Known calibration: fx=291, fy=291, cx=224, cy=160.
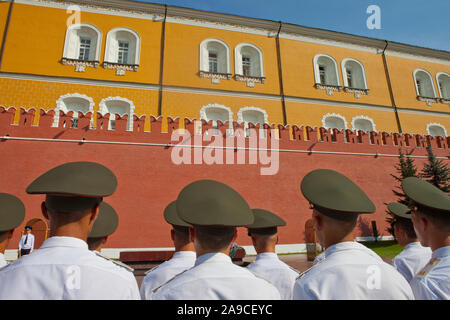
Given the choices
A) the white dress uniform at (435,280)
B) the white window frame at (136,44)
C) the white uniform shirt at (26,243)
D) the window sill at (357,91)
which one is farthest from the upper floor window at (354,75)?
the white dress uniform at (435,280)

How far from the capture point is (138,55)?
1489 cm

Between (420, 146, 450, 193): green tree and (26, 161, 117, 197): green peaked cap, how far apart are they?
46.2ft

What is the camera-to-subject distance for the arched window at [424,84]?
19.4m

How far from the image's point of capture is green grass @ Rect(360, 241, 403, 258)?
9.01 metres

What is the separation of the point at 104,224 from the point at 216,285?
142 cm

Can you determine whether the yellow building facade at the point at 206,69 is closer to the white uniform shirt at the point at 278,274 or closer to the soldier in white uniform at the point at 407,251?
the soldier in white uniform at the point at 407,251

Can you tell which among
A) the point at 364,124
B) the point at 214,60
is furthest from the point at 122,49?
the point at 364,124

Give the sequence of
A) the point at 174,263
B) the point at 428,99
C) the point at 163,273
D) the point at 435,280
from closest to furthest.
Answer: the point at 435,280
the point at 163,273
the point at 174,263
the point at 428,99

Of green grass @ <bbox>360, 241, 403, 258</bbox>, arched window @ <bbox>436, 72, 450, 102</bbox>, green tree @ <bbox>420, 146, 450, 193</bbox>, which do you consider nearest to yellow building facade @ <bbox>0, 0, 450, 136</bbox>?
arched window @ <bbox>436, 72, 450, 102</bbox>

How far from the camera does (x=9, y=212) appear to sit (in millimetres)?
2051

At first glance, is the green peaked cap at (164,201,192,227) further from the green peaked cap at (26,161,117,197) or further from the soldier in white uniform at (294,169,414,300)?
the soldier in white uniform at (294,169,414,300)

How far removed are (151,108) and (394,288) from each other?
1386cm

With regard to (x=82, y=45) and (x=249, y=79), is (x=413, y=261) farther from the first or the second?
(x=82, y=45)

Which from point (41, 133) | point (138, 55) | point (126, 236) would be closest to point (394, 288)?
point (126, 236)
